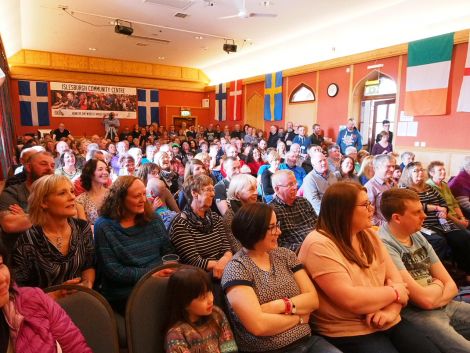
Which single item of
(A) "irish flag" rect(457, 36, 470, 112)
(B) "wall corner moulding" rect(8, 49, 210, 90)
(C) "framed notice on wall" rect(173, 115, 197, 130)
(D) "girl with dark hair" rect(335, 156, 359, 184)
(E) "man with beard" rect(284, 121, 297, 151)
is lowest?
(D) "girl with dark hair" rect(335, 156, 359, 184)

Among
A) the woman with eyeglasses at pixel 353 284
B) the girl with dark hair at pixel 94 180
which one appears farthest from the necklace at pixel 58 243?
the woman with eyeglasses at pixel 353 284

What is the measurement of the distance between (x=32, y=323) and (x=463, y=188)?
4331 mm

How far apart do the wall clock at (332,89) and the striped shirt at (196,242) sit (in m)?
7.53

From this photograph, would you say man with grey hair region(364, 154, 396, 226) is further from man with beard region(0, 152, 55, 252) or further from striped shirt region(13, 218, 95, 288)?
man with beard region(0, 152, 55, 252)

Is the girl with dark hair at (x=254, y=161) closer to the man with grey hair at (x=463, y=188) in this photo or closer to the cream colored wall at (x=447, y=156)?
the man with grey hair at (x=463, y=188)

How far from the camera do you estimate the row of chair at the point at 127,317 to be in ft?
4.32

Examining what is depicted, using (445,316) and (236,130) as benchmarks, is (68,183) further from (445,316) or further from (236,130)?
(236,130)

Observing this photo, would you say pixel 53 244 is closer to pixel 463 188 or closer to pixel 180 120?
pixel 463 188

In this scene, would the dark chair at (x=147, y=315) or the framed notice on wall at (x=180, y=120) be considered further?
the framed notice on wall at (x=180, y=120)

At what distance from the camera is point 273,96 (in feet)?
34.8

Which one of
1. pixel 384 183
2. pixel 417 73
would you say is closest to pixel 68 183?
pixel 384 183

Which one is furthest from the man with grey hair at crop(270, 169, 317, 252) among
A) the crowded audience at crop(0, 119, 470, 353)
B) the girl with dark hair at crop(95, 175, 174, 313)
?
the girl with dark hair at crop(95, 175, 174, 313)

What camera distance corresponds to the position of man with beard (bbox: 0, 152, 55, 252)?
5.54ft

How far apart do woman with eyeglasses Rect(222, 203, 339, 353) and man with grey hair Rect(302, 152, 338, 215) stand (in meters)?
1.82
